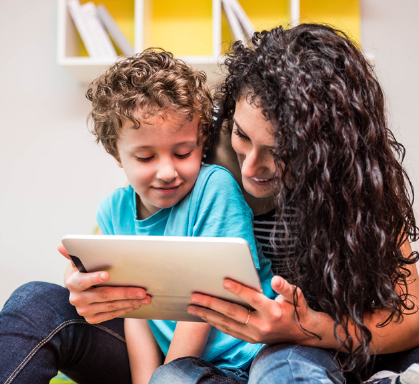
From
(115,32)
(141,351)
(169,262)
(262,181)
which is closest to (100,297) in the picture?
(169,262)

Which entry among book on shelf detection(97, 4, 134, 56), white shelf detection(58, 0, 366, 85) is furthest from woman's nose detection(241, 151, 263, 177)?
book on shelf detection(97, 4, 134, 56)

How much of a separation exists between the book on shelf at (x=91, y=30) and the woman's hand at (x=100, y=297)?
1164 mm

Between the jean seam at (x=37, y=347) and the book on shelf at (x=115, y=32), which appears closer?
the jean seam at (x=37, y=347)

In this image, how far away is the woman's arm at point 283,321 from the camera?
811mm

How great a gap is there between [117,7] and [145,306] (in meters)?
1.56

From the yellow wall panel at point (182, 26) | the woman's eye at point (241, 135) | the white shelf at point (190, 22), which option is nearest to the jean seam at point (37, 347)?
the woman's eye at point (241, 135)

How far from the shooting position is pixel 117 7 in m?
2.10

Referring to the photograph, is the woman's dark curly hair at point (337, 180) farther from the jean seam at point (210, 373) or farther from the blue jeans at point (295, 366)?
the jean seam at point (210, 373)

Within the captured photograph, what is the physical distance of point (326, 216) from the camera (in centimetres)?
89

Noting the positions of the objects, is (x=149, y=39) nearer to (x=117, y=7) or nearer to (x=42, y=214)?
(x=117, y=7)

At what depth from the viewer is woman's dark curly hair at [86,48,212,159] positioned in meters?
1.08

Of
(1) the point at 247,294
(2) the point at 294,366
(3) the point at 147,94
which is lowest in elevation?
(2) the point at 294,366

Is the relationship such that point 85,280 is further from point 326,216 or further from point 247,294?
point 326,216

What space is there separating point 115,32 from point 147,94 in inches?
36.7
